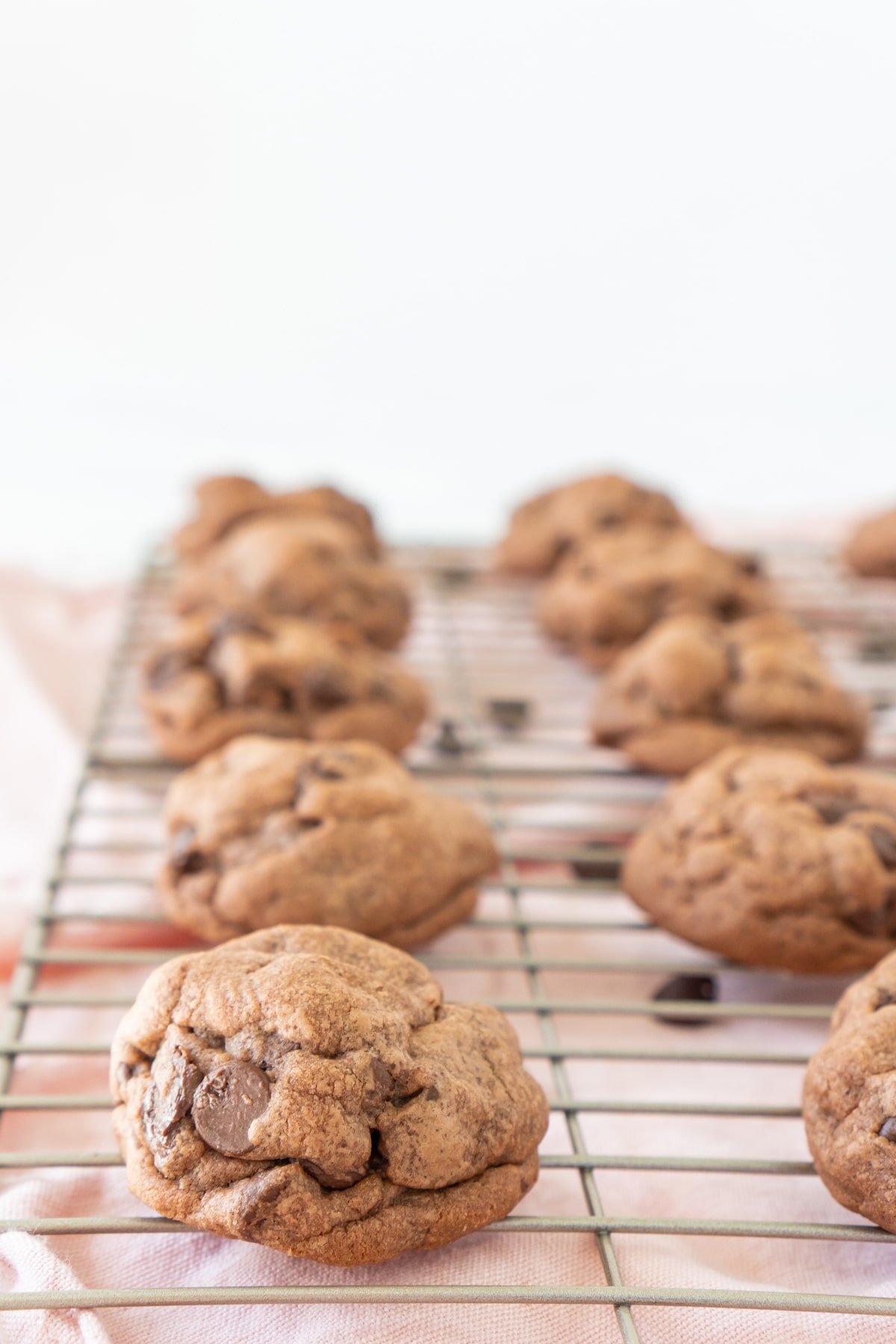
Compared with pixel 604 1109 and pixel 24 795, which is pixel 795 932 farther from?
pixel 24 795

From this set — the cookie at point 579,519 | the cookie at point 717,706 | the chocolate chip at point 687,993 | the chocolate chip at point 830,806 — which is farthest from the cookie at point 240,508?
the chocolate chip at point 687,993

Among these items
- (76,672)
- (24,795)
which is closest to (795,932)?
(24,795)

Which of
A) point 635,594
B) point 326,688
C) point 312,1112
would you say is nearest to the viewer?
point 312,1112

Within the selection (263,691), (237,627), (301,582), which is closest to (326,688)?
(263,691)

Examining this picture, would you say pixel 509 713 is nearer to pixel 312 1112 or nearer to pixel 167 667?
pixel 167 667

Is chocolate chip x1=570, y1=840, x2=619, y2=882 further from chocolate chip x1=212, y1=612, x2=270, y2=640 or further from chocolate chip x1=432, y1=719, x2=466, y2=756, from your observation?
chocolate chip x1=212, y1=612, x2=270, y2=640

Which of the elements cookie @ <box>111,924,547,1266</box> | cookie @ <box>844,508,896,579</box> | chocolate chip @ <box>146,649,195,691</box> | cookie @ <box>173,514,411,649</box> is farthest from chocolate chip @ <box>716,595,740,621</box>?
cookie @ <box>111,924,547,1266</box>
